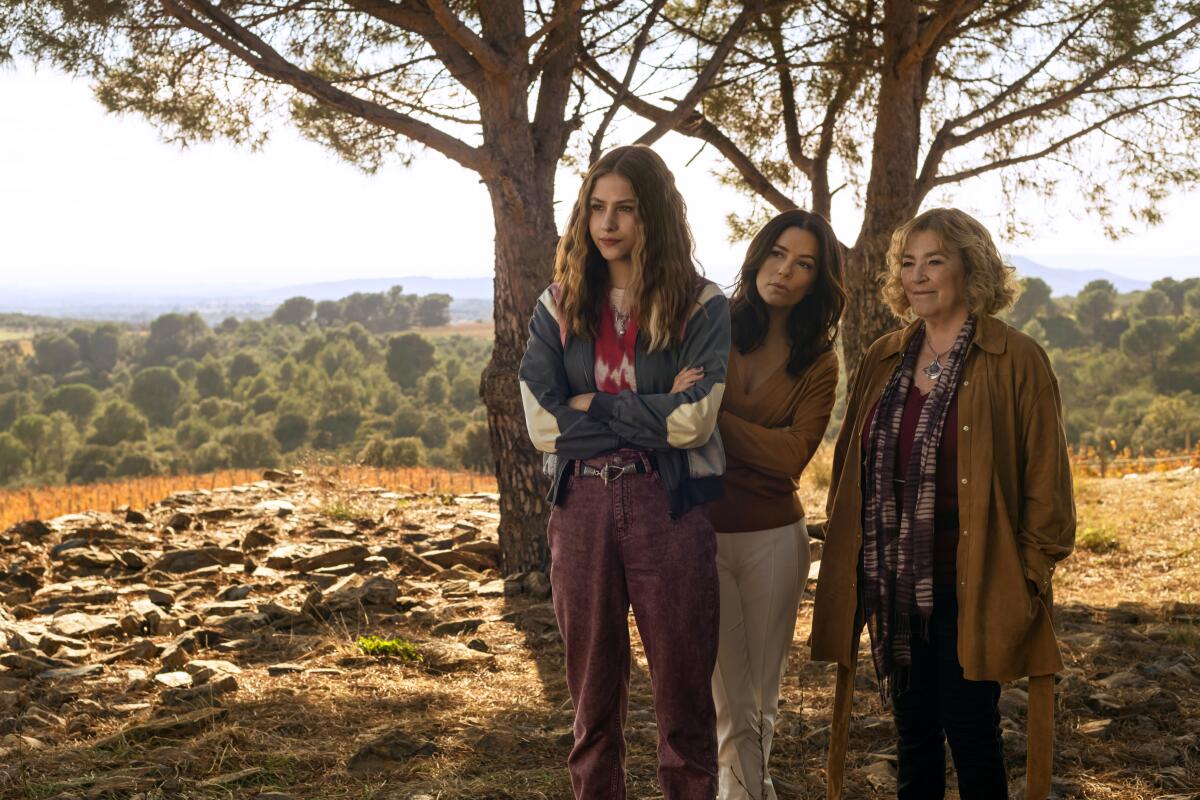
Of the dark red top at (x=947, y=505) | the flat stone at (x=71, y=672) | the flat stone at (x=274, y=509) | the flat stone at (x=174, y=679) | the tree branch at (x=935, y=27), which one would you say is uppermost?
the tree branch at (x=935, y=27)

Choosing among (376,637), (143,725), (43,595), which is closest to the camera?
(143,725)

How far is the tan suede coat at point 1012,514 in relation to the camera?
2371 millimetres

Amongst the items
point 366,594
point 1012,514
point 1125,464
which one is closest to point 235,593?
point 366,594

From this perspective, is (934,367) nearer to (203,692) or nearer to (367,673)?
(367,673)

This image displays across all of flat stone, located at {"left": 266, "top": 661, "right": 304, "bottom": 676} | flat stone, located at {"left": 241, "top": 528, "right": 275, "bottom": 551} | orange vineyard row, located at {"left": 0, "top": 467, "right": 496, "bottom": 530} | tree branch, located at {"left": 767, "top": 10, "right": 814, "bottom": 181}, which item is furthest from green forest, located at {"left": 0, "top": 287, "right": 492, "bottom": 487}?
flat stone, located at {"left": 266, "top": 661, "right": 304, "bottom": 676}

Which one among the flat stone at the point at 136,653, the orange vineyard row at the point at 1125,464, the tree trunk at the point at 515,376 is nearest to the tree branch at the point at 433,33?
the tree trunk at the point at 515,376

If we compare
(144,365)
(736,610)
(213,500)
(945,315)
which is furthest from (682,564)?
(144,365)

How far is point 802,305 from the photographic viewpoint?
270 centimetres

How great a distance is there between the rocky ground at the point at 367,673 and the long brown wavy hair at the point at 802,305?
1.36 meters

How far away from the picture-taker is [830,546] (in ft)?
8.71

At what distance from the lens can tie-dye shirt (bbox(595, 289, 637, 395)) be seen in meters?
2.43

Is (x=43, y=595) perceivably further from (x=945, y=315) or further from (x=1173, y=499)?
(x=1173, y=499)

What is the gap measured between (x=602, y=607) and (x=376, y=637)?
105 inches

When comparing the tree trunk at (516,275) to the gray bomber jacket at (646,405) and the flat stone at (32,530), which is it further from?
the flat stone at (32,530)
